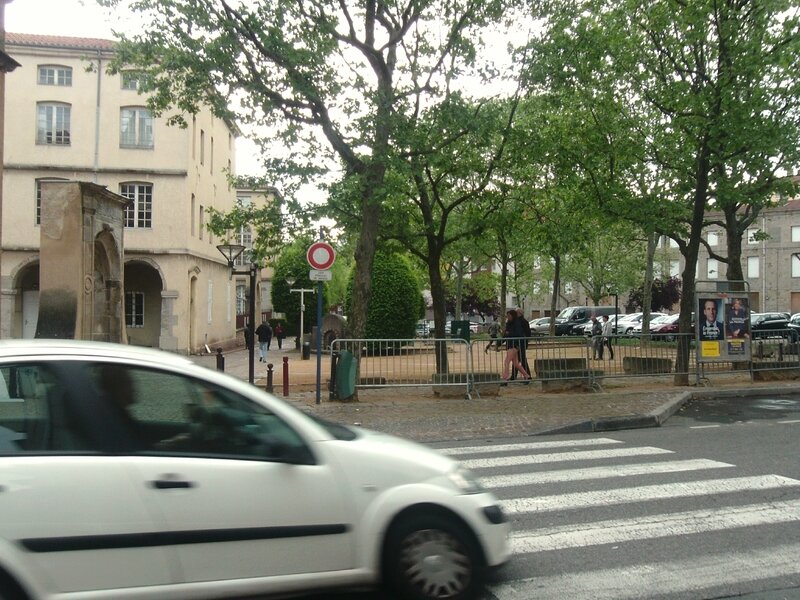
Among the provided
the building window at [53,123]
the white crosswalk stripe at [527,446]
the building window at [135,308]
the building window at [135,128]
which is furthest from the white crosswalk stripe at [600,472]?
the building window at [53,123]

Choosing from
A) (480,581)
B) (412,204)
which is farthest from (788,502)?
(412,204)

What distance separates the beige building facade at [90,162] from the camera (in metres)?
30.0

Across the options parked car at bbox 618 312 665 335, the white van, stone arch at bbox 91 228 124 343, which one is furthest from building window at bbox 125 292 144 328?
parked car at bbox 618 312 665 335

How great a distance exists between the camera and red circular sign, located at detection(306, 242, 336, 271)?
12883 mm

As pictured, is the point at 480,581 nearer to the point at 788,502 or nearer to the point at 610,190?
the point at 788,502

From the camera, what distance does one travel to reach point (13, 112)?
30000 mm

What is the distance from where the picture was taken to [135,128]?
3067cm

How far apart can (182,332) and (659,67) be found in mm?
21914

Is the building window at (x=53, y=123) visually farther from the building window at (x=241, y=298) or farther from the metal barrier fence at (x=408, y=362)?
the metal barrier fence at (x=408, y=362)

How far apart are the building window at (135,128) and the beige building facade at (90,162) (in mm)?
42

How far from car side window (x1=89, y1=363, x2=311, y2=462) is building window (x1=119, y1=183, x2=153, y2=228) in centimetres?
2882

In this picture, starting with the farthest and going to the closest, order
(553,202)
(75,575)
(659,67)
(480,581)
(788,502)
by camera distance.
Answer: (553,202), (659,67), (788,502), (480,581), (75,575)

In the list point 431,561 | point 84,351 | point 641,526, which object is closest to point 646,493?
point 641,526

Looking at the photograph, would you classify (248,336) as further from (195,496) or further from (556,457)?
(195,496)
